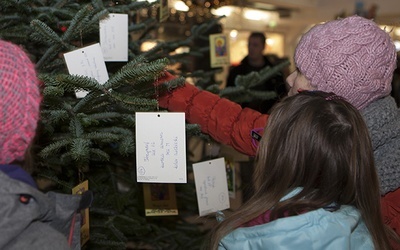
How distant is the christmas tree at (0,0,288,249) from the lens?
1427 millimetres

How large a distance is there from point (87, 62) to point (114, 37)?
20 centimetres

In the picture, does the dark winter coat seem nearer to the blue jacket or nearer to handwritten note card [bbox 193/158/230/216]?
the blue jacket

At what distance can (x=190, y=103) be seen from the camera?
1759 millimetres

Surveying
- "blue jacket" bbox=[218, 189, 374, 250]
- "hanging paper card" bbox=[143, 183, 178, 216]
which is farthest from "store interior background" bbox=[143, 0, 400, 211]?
"blue jacket" bbox=[218, 189, 374, 250]

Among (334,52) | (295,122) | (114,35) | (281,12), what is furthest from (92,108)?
(281,12)

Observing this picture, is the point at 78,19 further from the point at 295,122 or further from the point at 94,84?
the point at 295,122

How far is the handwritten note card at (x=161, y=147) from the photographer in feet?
4.99

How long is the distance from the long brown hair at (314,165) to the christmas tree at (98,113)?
1.12 ft

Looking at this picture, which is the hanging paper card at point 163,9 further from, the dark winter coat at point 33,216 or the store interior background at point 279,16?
the store interior background at point 279,16

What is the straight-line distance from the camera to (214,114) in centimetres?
176

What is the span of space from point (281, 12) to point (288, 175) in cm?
775

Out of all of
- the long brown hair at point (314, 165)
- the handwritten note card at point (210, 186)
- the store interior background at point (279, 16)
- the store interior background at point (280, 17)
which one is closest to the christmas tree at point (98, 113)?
the handwritten note card at point (210, 186)

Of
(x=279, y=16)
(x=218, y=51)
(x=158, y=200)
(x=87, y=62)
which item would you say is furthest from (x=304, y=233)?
(x=279, y=16)

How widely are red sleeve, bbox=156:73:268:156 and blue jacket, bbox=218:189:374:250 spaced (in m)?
0.57
